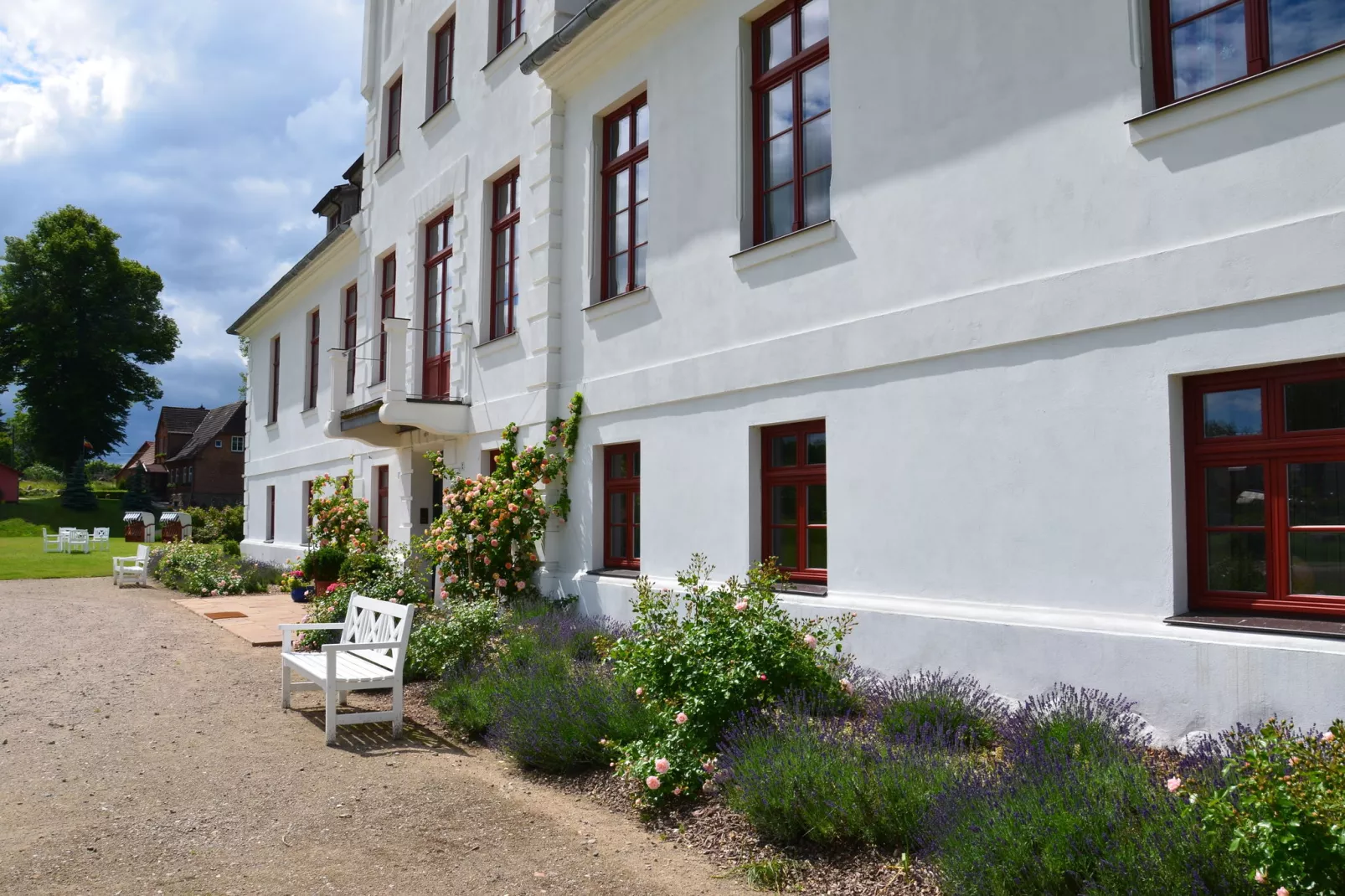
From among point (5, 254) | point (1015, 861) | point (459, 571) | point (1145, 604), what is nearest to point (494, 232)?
point (459, 571)

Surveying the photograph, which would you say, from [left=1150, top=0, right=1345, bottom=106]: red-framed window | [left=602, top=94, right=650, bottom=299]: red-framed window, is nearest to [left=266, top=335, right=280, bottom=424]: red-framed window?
[left=602, top=94, right=650, bottom=299]: red-framed window

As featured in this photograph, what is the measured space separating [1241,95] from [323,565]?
13.5m

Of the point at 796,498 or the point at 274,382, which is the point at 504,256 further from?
the point at 274,382

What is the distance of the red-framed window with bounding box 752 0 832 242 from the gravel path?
5.01 meters

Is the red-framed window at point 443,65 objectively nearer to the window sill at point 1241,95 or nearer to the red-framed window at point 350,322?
the red-framed window at point 350,322

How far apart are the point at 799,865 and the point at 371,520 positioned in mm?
13858

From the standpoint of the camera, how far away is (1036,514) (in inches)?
258

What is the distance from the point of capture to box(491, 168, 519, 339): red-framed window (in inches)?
521

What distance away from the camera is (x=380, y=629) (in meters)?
8.61

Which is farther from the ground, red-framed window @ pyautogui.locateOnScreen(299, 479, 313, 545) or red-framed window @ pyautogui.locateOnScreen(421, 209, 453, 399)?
red-framed window @ pyautogui.locateOnScreen(421, 209, 453, 399)

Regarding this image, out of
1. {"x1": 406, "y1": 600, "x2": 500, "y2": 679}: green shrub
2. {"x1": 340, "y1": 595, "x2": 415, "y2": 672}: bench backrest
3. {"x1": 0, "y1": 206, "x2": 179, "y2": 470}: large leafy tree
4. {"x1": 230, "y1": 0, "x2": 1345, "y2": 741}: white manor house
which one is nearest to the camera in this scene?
{"x1": 230, "y1": 0, "x2": 1345, "y2": 741}: white manor house

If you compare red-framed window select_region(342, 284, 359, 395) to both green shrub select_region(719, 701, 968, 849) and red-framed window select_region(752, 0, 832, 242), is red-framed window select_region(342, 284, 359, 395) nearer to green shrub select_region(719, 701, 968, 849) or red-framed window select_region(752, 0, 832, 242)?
red-framed window select_region(752, 0, 832, 242)

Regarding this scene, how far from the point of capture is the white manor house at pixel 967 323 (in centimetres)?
552

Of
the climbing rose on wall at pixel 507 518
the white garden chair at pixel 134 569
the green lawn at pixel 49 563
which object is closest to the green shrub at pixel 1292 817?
the climbing rose on wall at pixel 507 518
